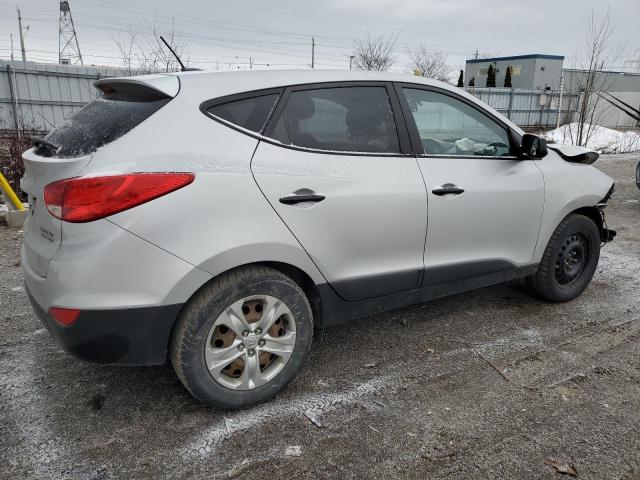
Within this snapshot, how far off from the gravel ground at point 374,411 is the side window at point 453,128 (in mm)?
1310

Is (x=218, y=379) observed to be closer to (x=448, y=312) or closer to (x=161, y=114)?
(x=161, y=114)

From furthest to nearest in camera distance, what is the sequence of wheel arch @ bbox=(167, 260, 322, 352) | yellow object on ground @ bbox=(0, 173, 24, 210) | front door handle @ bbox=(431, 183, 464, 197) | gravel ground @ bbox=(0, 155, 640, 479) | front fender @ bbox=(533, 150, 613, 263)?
yellow object on ground @ bbox=(0, 173, 24, 210)
front fender @ bbox=(533, 150, 613, 263)
front door handle @ bbox=(431, 183, 464, 197)
wheel arch @ bbox=(167, 260, 322, 352)
gravel ground @ bbox=(0, 155, 640, 479)

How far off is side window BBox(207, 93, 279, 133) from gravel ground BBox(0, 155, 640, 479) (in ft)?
4.95

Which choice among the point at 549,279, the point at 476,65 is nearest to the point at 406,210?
the point at 549,279

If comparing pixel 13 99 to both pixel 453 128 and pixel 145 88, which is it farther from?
pixel 453 128

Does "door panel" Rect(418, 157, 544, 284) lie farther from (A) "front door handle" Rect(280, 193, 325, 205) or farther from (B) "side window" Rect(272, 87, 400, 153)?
(A) "front door handle" Rect(280, 193, 325, 205)

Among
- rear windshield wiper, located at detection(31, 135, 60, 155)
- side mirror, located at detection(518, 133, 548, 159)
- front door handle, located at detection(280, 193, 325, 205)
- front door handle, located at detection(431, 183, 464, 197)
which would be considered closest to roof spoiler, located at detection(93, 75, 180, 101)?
rear windshield wiper, located at detection(31, 135, 60, 155)

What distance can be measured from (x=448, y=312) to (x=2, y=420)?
3.03 m

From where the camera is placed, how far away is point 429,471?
2.22m

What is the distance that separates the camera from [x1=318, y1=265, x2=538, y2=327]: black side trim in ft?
9.27

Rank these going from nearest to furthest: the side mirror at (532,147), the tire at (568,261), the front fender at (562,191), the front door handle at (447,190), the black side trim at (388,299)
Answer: the black side trim at (388,299) < the front door handle at (447,190) < the side mirror at (532,147) < the front fender at (562,191) < the tire at (568,261)

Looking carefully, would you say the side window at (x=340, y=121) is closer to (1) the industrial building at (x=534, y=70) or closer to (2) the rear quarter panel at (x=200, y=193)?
Answer: (2) the rear quarter panel at (x=200, y=193)

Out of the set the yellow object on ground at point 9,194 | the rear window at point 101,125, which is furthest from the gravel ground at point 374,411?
the yellow object on ground at point 9,194

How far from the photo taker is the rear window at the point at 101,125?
2.30 metres
